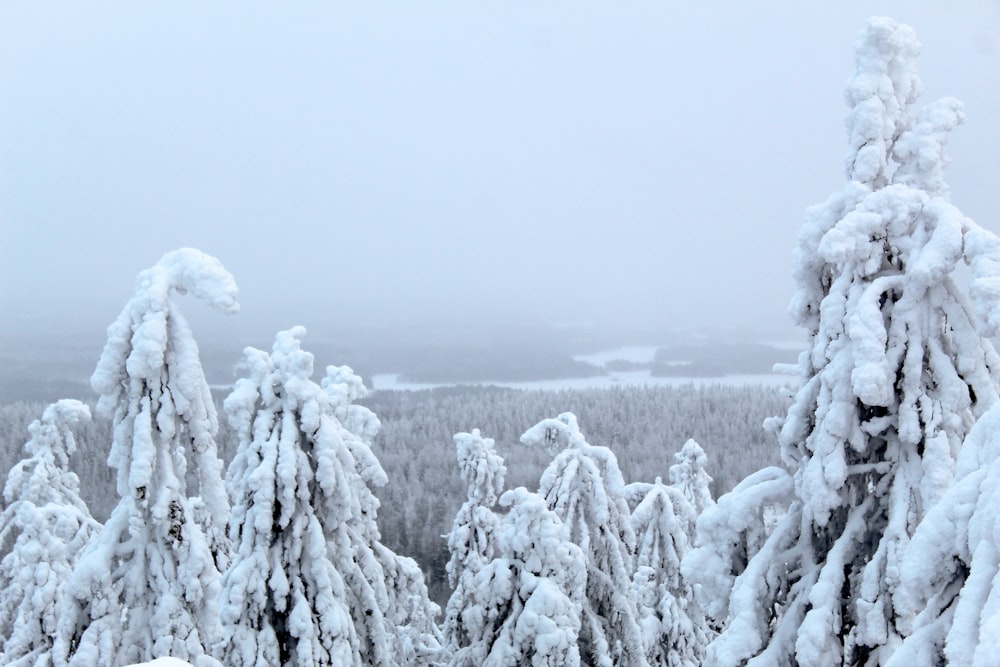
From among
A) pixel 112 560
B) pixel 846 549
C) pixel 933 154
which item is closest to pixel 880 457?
pixel 846 549

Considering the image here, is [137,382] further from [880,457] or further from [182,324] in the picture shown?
[880,457]

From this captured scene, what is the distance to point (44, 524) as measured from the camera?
1619cm

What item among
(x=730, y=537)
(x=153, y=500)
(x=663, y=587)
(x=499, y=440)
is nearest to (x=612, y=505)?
(x=663, y=587)

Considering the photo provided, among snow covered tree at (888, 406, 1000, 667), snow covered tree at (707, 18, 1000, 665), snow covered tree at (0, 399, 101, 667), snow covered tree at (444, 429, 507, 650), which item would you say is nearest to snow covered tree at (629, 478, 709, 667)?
snow covered tree at (444, 429, 507, 650)

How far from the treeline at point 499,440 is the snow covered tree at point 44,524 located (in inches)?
2385

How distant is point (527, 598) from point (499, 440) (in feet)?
379

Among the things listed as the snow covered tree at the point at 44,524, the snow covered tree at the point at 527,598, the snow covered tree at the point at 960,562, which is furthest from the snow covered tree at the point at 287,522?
the snow covered tree at the point at 960,562

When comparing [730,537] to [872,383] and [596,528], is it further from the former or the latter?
[596,528]

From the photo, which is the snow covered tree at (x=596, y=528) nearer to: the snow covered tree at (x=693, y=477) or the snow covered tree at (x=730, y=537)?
the snow covered tree at (x=730, y=537)

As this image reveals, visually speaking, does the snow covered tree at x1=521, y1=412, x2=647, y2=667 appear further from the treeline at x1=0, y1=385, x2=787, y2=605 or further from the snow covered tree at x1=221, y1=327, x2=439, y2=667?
the treeline at x1=0, y1=385, x2=787, y2=605

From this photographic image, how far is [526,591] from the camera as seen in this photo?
12.3 m

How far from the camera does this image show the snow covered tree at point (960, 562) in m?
3.70

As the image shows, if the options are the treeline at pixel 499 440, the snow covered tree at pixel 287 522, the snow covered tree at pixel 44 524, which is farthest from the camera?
the treeline at pixel 499 440

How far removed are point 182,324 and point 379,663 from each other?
250 inches
